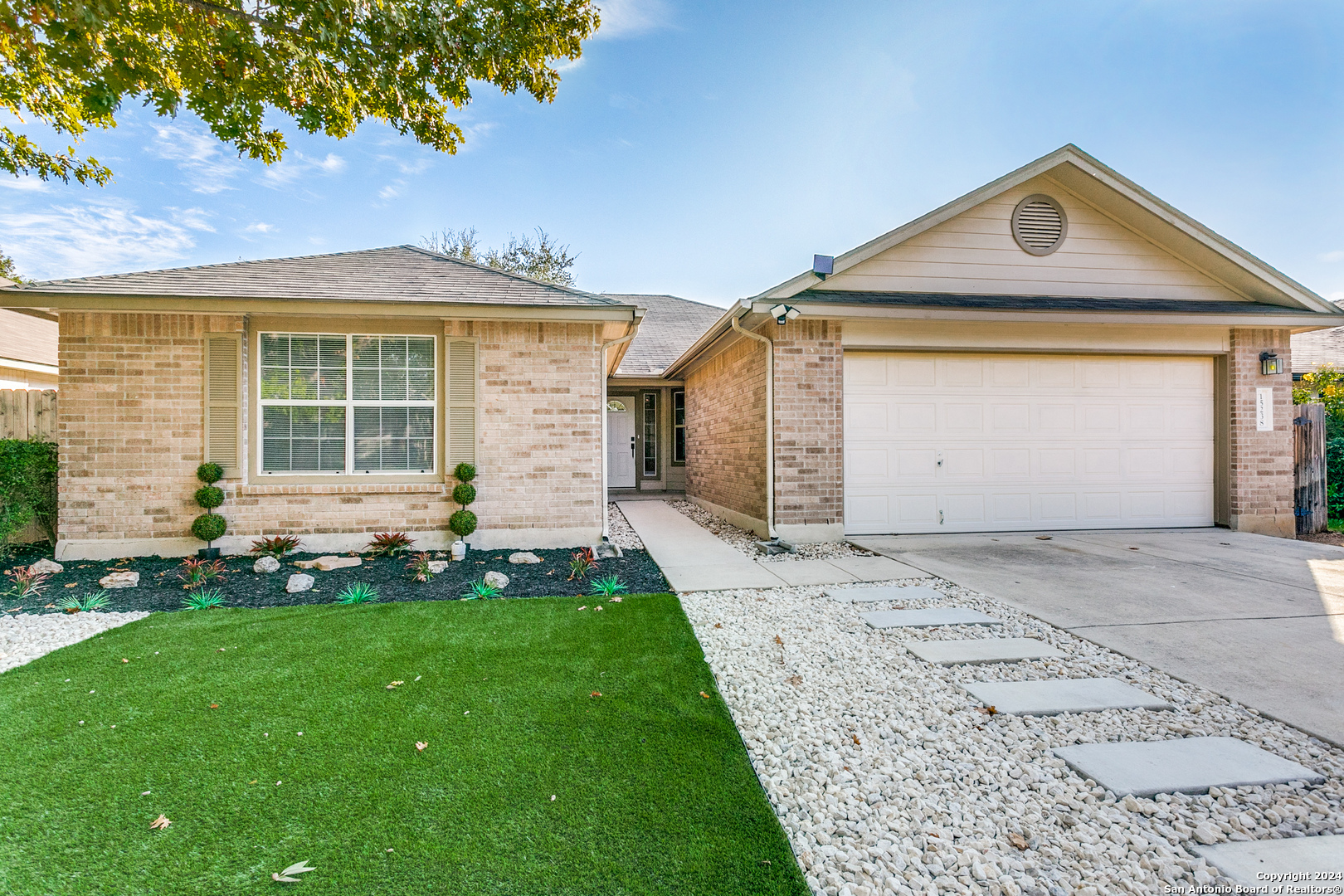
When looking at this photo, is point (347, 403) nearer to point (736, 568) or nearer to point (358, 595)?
point (358, 595)

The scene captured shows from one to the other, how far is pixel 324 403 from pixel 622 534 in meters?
4.11

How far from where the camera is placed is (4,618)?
4.43m

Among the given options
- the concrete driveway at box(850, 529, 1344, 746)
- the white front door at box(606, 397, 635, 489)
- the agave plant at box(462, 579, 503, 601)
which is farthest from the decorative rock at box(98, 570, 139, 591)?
the white front door at box(606, 397, 635, 489)

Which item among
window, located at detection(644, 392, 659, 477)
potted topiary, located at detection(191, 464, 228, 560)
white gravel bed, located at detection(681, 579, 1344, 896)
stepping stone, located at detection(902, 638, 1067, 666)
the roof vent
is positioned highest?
the roof vent

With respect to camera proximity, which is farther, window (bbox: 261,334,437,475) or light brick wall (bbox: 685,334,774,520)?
light brick wall (bbox: 685,334,774,520)

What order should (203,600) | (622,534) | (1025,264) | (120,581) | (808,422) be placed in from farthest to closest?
(622,534) → (1025,264) → (808,422) → (120,581) → (203,600)

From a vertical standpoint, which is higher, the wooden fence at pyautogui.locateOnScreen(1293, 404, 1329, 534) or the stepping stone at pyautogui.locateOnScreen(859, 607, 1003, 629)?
the wooden fence at pyautogui.locateOnScreen(1293, 404, 1329, 534)

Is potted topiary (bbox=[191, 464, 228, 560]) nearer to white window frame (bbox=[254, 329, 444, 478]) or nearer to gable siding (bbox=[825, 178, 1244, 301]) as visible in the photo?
white window frame (bbox=[254, 329, 444, 478])

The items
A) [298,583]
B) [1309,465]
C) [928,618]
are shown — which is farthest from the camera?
[1309,465]

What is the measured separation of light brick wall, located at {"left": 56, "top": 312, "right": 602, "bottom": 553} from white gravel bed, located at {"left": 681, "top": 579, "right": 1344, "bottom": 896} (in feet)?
12.6

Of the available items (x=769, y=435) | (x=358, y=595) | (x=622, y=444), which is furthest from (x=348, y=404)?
(x=622, y=444)

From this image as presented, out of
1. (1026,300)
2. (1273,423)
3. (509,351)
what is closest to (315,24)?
→ (509,351)

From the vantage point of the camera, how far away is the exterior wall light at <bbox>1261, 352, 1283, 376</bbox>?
7867mm

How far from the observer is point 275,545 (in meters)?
6.34
